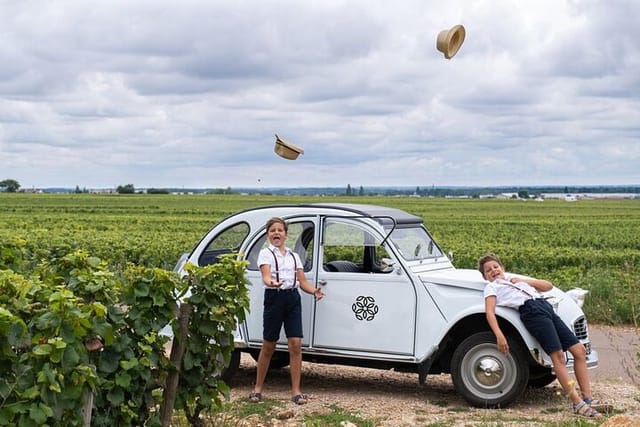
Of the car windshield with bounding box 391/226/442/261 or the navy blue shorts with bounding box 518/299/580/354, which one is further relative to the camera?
the car windshield with bounding box 391/226/442/261

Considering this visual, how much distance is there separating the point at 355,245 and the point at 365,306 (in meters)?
0.79

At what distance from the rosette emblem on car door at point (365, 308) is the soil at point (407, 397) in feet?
2.75

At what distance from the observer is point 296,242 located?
34.0 ft

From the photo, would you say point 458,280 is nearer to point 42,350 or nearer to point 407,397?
point 407,397

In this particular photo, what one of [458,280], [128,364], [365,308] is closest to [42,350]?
[128,364]

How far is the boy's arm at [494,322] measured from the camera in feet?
29.1

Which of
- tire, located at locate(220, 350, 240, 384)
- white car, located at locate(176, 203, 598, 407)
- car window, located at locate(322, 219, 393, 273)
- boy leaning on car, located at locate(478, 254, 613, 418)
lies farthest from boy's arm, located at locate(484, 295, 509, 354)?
tire, located at locate(220, 350, 240, 384)

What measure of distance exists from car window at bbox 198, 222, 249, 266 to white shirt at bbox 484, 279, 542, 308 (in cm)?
284

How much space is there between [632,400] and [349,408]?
9.19 ft

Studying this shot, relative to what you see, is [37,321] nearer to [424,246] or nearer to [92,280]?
[92,280]

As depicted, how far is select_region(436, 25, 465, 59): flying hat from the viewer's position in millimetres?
8758

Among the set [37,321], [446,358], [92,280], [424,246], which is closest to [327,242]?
[424,246]

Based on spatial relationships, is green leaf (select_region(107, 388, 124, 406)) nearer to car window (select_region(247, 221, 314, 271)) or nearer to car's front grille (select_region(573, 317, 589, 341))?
car window (select_region(247, 221, 314, 271))

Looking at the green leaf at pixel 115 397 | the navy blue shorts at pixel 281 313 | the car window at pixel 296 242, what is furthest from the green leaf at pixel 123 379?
the car window at pixel 296 242
